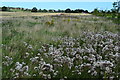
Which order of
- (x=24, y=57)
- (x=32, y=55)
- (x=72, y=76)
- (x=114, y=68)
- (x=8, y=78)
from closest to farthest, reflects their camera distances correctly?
1. (x=8, y=78)
2. (x=72, y=76)
3. (x=114, y=68)
4. (x=24, y=57)
5. (x=32, y=55)

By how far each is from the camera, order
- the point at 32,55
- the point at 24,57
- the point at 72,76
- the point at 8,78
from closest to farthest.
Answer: the point at 8,78 → the point at 72,76 → the point at 24,57 → the point at 32,55

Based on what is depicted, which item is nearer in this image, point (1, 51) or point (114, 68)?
point (114, 68)

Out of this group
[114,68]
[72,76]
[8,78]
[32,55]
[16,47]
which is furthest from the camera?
[16,47]

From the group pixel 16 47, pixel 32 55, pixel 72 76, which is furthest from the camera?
pixel 16 47

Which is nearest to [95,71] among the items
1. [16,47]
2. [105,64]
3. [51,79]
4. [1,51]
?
[105,64]

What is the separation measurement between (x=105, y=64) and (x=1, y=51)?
3573mm

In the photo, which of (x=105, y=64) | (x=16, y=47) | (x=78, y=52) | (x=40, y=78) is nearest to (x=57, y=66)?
(x=40, y=78)

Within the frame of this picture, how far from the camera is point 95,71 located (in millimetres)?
5871

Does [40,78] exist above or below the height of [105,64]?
below

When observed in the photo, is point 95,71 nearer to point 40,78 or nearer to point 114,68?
point 114,68

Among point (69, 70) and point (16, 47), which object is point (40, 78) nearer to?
point (69, 70)

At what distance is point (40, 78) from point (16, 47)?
326cm

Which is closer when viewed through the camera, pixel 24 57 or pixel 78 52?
pixel 24 57

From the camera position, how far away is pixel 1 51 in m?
7.49
